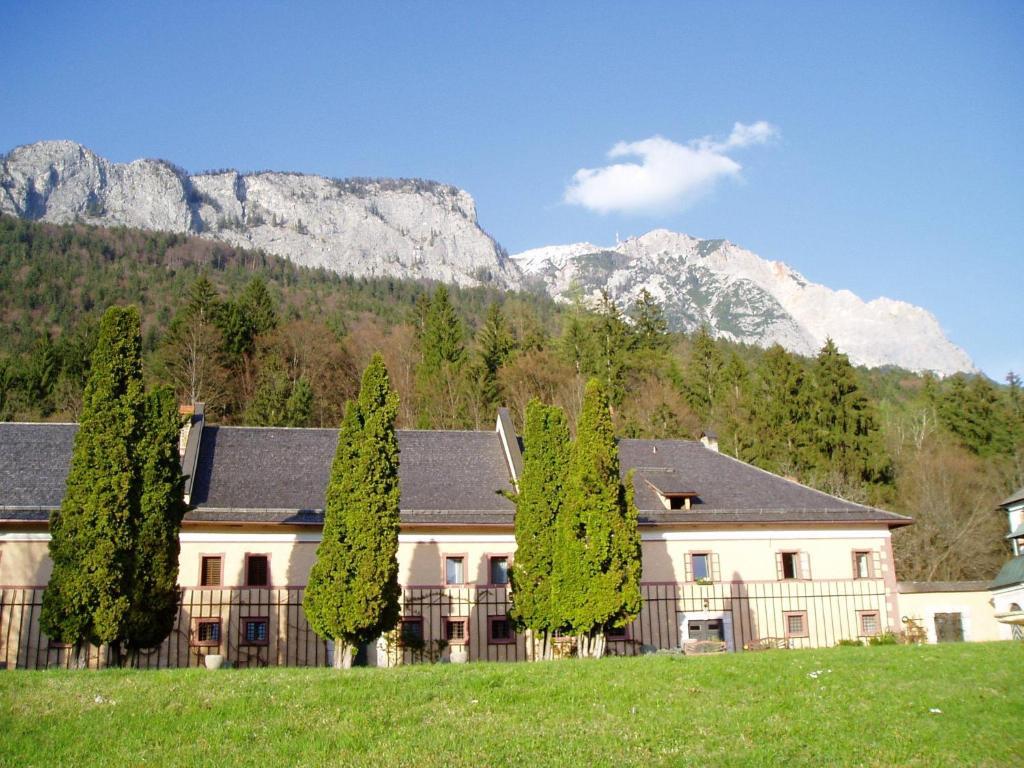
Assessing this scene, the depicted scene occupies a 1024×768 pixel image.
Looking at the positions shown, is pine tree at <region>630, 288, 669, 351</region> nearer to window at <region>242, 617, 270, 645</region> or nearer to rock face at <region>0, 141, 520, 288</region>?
window at <region>242, 617, 270, 645</region>

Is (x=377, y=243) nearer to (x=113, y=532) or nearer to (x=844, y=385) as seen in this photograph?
(x=844, y=385)

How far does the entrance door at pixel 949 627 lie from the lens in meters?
27.5

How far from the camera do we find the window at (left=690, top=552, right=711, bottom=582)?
2917 centimetres

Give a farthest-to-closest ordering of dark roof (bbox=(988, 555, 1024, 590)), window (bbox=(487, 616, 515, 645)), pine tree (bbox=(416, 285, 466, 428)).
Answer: pine tree (bbox=(416, 285, 466, 428)), window (bbox=(487, 616, 515, 645)), dark roof (bbox=(988, 555, 1024, 590))

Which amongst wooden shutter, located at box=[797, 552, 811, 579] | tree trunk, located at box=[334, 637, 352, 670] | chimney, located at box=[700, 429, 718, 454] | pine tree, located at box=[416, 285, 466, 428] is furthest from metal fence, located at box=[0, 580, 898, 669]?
pine tree, located at box=[416, 285, 466, 428]

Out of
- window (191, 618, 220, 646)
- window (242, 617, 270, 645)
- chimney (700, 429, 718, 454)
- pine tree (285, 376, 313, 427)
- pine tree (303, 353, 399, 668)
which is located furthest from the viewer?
Result: pine tree (285, 376, 313, 427)

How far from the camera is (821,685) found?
14.7 meters

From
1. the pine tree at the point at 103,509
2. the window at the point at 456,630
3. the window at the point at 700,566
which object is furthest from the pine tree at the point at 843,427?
the pine tree at the point at 103,509

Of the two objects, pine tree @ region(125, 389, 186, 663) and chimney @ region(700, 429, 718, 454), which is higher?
chimney @ region(700, 429, 718, 454)

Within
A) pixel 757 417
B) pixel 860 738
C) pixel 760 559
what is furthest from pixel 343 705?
pixel 757 417

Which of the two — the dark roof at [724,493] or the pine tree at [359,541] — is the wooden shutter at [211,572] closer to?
the pine tree at [359,541]

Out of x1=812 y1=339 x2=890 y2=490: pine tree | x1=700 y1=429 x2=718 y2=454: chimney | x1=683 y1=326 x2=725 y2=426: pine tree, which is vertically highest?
x1=683 y1=326 x2=725 y2=426: pine tree

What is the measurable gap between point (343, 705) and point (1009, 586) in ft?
68.5

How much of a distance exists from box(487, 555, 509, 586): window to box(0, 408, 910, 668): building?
0.04 m
